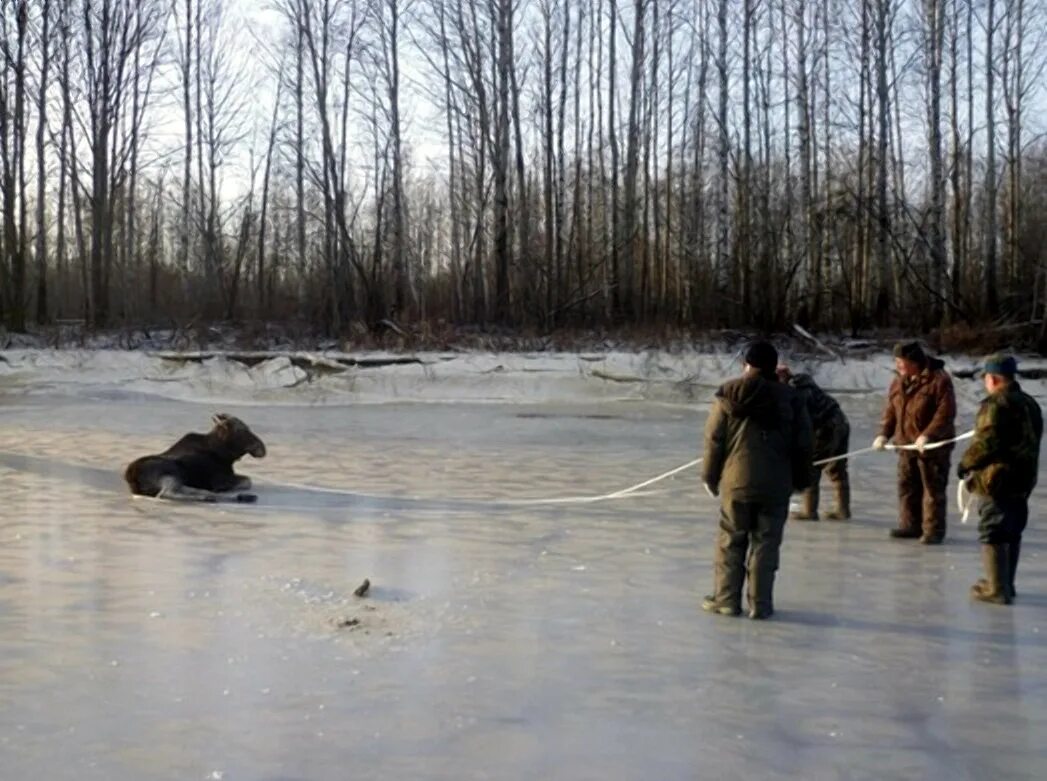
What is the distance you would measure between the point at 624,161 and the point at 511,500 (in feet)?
90.4

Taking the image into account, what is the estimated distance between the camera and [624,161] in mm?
35938

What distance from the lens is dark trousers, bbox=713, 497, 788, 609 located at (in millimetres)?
6043

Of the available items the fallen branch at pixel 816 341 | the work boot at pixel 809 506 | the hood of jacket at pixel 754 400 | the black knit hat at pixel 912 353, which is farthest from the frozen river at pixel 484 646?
the fallen branch at pixel 816 341

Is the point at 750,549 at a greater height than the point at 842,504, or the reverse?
the point at 750,549

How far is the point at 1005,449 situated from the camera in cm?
632

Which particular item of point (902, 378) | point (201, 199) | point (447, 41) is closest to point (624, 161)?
point (447, 41)

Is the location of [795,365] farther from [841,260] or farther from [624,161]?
[624,161]

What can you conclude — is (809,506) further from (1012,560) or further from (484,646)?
(484,646)

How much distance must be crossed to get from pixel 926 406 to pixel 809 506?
1398mm

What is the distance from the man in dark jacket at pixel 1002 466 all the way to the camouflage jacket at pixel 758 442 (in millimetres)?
1115

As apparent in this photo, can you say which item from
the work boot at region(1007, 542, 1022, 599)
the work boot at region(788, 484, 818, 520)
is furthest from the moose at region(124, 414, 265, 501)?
the work boot at region(1007, 542, 1022, 599)

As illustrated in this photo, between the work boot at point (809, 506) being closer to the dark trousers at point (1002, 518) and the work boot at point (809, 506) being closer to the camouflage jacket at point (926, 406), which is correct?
the camouflage jacket at point (926, 406)

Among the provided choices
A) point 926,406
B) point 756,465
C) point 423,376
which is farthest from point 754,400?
point 423,376

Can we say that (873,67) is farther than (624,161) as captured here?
No
